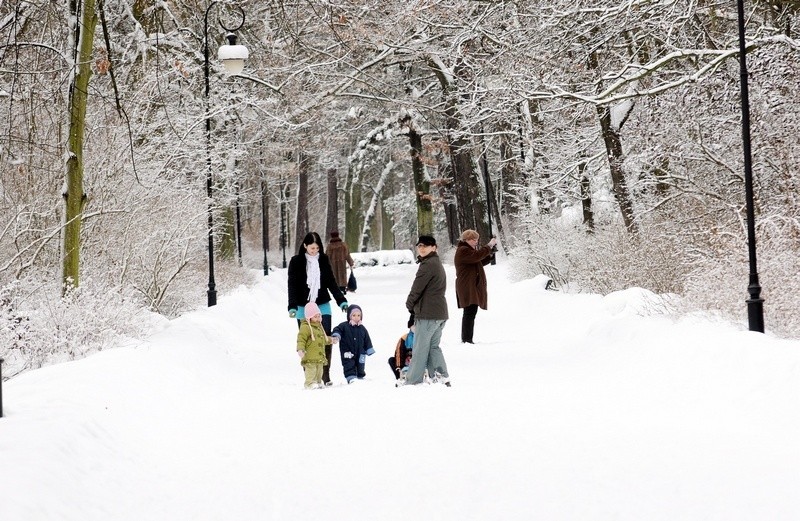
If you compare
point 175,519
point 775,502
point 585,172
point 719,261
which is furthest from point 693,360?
point 585,172

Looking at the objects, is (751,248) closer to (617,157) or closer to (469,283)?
(469,283)

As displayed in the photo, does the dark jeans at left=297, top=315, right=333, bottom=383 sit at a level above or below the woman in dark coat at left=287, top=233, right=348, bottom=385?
below

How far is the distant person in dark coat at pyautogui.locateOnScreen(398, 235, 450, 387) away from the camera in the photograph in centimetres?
1166

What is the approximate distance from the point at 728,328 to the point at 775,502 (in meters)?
5.92

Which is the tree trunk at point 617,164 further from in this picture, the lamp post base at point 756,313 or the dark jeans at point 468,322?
the lamp post base at point 756,313

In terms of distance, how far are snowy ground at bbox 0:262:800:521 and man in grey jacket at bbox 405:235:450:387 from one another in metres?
0.59

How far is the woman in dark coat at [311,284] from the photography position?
41.5 ft

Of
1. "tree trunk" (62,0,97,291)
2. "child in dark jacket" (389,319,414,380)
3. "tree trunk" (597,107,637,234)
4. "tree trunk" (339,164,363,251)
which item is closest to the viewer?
"child in dark jacket" (389,319,414,380)

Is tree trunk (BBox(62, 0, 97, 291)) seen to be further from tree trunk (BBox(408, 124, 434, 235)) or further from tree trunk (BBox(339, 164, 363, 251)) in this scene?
tree trunk (BBox(339, 164, 363, 251))

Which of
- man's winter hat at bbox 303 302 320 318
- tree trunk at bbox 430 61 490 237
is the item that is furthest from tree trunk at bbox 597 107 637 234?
tree trunk at bbox 430 61 490 237

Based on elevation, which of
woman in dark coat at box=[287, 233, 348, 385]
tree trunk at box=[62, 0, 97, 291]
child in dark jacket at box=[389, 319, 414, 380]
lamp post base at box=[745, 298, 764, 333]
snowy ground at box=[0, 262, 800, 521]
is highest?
tree trunk at box=[62, 0, 97, 291]

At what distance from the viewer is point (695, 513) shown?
20.6 feet

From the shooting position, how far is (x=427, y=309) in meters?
11.7

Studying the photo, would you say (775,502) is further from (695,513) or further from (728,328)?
(728,328)
